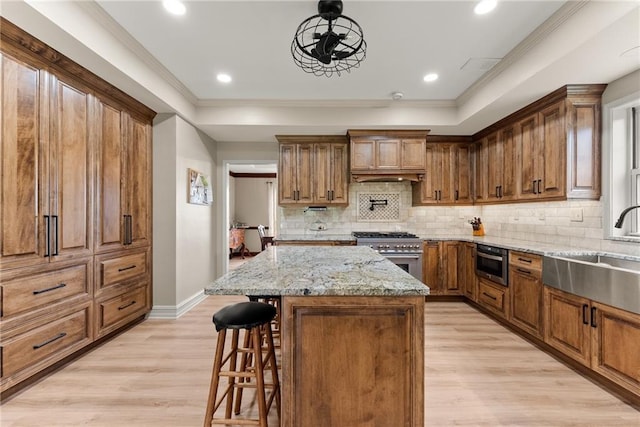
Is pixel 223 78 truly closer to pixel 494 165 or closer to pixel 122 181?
pixel 122 181

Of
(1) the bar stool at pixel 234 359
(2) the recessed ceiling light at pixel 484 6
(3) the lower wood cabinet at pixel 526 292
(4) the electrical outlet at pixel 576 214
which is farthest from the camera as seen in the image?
(4) the electrical outlet at pixel 576 214

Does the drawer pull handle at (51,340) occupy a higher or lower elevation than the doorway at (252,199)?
lower

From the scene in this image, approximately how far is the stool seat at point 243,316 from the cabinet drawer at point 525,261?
2.53 meters

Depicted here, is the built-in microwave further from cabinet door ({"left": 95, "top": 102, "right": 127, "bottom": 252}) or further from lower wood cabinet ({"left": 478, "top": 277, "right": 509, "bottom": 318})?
cabinet door ({"left": 95, "top": 102, "right": 127, "bottom": 252})

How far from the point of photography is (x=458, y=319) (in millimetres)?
3520

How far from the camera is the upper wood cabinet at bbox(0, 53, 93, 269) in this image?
197 cm

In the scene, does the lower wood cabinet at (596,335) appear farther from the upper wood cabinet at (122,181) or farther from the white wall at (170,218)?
the upper wood cabinet at (122,181)

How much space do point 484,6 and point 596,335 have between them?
100 inches

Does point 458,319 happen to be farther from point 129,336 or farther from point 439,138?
point 129,336

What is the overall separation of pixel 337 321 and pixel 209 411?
83 centimetres

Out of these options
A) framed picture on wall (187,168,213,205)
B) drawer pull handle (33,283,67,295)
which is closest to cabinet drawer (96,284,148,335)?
→ drawer pull handle (33,283,67,295)

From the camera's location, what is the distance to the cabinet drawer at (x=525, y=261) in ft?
8.96

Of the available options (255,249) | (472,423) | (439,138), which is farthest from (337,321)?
(255,249)

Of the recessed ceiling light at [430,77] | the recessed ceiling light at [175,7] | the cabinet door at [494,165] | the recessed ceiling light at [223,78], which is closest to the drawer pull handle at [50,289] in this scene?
the recessed ceiling light at [175,7]
